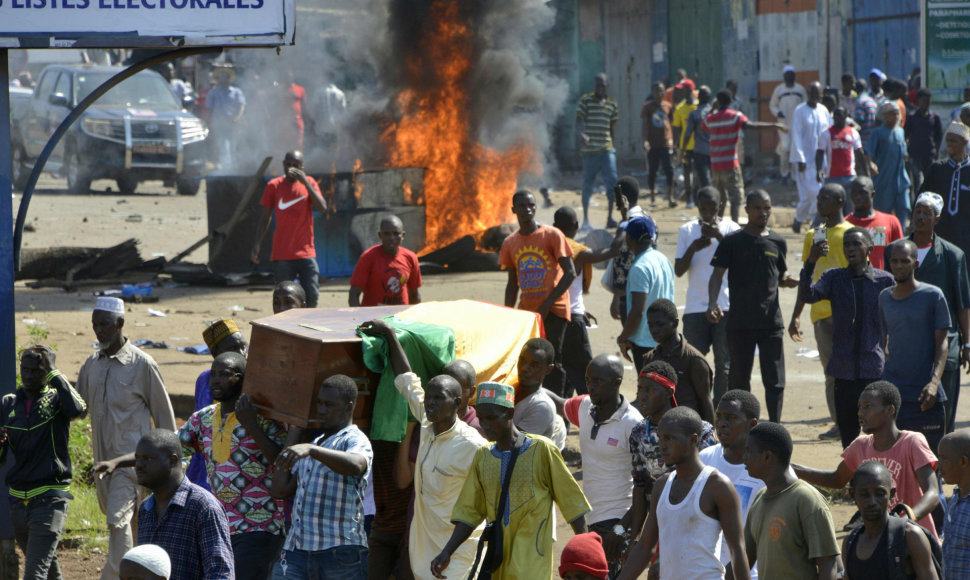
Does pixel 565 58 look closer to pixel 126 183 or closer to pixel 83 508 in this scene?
Result: pixel 126 183

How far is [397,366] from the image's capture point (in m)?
6.04

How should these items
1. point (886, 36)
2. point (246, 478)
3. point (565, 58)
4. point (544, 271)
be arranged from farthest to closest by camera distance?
point (565, 58)
point (886, 36)
point (544, 271)
point (246, 478)

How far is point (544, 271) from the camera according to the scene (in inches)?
350

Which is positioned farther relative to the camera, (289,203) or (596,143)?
(596,143)

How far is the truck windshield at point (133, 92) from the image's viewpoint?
22875 millimetres

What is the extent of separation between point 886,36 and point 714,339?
15358 mm

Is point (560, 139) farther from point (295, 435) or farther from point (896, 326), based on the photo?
point (295, 435)

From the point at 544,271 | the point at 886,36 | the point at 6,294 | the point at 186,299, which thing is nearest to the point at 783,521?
the point at 6,294

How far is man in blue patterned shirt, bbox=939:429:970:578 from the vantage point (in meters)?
4.89

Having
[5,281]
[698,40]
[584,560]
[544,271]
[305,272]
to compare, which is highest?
[698,40]

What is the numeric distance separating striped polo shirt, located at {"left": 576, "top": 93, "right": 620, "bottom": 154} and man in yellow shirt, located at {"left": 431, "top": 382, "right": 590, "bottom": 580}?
12597mm

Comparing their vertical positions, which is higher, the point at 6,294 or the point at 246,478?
the point at 6,294

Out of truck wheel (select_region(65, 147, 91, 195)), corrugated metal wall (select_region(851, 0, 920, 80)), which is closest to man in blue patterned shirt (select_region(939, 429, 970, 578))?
corrugated metal wall (select_region(851, 0, 920, 80))

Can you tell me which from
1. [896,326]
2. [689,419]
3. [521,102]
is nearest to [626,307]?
[896,326]
